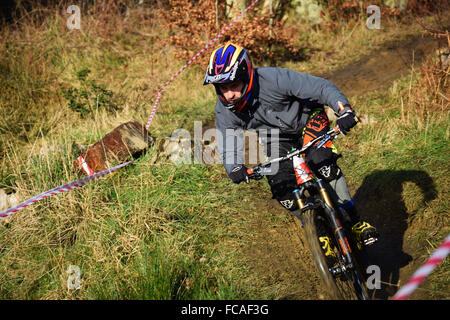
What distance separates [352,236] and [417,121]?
9.80ft

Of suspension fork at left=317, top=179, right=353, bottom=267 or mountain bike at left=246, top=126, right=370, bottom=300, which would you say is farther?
suspension fork at left=317, top=179, right=353, bottom=267

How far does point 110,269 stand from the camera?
3.66 m

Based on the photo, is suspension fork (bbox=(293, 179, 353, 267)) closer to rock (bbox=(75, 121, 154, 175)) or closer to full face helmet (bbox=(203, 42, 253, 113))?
full face helmet (bbox=(203, 42, 253, 113))

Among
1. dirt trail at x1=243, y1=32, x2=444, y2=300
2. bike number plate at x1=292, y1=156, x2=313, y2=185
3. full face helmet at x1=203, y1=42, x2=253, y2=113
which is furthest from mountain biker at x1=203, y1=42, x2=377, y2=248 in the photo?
dirt trail at x1=243, y1=32, x2=444, y2=300

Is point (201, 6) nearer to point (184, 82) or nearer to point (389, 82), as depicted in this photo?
point (184, 82)

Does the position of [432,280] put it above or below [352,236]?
below

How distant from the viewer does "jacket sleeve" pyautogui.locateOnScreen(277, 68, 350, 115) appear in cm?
331

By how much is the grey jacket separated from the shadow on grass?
1.62m

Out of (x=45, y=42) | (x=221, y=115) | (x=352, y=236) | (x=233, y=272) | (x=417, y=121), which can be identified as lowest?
(x=233, y=272)

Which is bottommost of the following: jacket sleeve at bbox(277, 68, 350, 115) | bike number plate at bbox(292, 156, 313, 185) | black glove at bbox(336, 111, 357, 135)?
bike number plate at bbox(292, 156, 313, 185)

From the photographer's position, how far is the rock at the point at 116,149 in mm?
5484

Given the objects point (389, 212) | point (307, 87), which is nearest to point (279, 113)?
point (307, 87)

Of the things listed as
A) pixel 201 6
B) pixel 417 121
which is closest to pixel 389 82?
pixel 417 121

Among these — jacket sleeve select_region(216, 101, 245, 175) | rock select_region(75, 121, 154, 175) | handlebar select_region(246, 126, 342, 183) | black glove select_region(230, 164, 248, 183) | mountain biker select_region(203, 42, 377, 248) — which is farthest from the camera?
rock select_region(75, 121, 154, 175)
